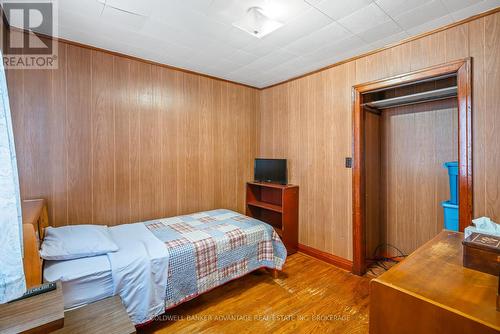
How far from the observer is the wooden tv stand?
132 inches

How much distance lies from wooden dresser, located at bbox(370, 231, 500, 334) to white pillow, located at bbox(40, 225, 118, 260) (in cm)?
190

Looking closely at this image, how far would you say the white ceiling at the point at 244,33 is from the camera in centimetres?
186

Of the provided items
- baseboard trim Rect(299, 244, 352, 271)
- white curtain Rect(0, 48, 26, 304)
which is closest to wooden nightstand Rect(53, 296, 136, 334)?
white curtain Rect(0, 48, 26, 304)

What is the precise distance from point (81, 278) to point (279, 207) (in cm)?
250

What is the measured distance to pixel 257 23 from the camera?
82.6 inches

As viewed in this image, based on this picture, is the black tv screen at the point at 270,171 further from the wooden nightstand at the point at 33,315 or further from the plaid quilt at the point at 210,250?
the wooden nightstand at the point at 33,315

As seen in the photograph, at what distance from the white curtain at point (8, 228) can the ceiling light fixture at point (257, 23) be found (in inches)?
68.8

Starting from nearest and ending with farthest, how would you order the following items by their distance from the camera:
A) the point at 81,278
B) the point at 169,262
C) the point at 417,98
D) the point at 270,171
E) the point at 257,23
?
the point at 81,278 → the point at 169,262 → the point at 257,23 → the point at 417,98 → the point at 270,171

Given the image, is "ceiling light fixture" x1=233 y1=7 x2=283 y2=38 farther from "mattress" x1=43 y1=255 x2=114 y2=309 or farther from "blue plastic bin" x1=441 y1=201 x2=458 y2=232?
"blue plastic bin" x1=441 y1=201 x2=458 y2=232

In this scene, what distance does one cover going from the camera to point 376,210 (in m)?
3.24

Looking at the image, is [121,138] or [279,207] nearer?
[121,138]

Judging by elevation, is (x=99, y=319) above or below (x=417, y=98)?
below

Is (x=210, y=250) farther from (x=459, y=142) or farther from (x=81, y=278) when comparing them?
(x=459, y=142)

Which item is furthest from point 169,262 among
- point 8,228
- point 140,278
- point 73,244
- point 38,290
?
point 8,228
